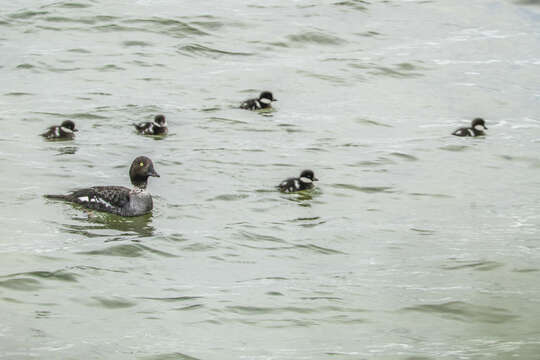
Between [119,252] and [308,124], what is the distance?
613cm

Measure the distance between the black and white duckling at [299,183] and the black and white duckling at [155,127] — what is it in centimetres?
261

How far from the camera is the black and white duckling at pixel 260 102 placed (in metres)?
15.1

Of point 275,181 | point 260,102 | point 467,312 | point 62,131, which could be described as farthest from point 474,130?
point 467,312

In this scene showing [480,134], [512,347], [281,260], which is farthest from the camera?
[480,134]

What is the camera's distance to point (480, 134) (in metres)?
14.6

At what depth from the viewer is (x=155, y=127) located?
1367 centimetres

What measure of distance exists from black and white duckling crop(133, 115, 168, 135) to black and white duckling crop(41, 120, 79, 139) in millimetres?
940

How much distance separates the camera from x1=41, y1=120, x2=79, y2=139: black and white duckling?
13.2 metres

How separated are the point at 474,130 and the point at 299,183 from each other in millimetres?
4040

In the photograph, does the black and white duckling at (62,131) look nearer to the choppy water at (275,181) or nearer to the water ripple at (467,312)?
the choppy water at (275,181)

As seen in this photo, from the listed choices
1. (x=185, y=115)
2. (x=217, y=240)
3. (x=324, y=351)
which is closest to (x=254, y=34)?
(x=185, y=115)

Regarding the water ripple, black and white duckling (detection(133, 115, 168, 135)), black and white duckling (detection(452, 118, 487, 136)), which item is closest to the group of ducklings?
black and white duckling (detection(133, 115, 168, 135))

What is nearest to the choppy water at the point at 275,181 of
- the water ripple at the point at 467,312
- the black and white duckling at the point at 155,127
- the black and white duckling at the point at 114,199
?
the water ripple at the point at 467,312

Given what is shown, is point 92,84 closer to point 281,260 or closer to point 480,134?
point 480,134
